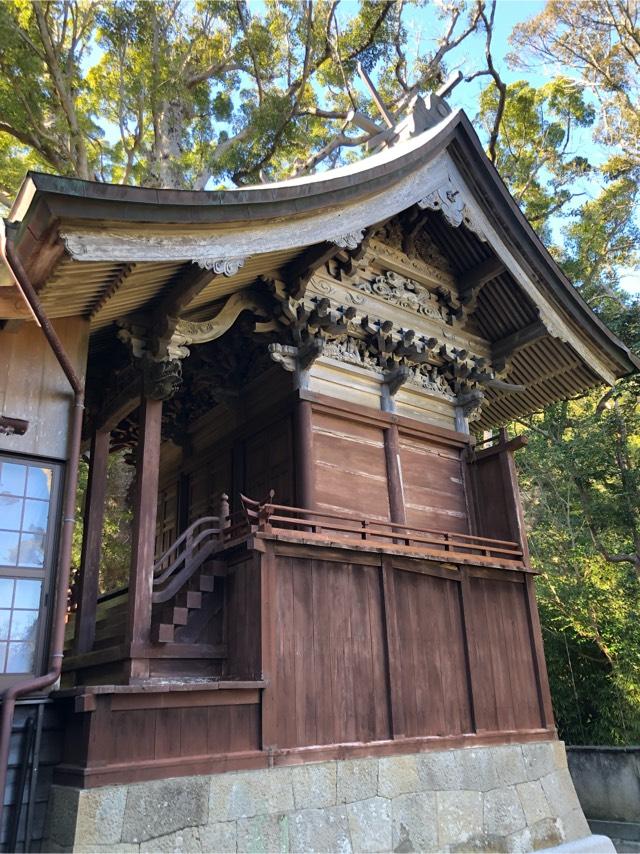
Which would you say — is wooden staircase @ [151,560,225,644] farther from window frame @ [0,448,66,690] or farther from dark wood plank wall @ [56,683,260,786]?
window frame @ [0,448,66,690]

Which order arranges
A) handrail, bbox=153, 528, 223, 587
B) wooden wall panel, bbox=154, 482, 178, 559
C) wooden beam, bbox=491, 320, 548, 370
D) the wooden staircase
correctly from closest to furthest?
the wooden staircase, handrail, bbox=153, 528, 223, 587, wooden beam, bbox=491, 320, 548, 370, wooden wall panel, bbox=154, 482, 178, 559

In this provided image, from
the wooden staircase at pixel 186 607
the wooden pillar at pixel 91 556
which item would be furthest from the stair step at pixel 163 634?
the wooden pillar at pixel 91 556

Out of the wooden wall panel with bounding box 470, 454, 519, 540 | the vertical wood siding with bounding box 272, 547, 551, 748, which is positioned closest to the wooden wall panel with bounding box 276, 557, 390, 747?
the vertical wood siding with bounding box 272, 547, 551, 748

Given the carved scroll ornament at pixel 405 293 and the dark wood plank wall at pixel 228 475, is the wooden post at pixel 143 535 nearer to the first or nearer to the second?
the dark wood plank wall at pixel 228 475

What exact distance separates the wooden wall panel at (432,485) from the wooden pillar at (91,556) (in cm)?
415

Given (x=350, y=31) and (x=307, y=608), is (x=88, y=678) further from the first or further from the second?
(x=350, y=31)

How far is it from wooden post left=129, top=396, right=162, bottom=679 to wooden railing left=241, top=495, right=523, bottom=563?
3.34 feet

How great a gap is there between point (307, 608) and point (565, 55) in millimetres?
24867

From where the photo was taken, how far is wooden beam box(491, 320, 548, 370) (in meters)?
10.7

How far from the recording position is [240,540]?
686 cm

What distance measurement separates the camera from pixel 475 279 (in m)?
10.8

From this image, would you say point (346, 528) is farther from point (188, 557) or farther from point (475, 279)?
point (475, 279)

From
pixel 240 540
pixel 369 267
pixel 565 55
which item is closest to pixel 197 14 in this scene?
pixel 369 267

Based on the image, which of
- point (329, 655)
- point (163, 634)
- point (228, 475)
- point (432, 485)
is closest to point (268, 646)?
point (329, 655)
